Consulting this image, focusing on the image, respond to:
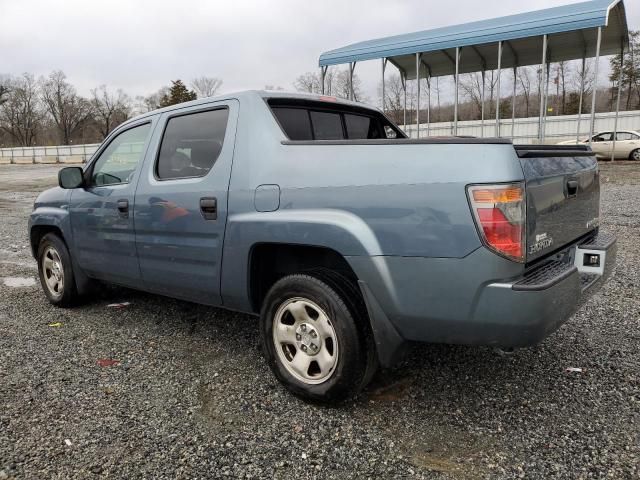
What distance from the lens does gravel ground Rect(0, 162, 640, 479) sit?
240 cm

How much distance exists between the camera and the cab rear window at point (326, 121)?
340 centimetres

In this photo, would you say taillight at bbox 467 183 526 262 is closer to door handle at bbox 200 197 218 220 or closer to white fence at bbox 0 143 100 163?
door handle at bbox 200 197 218 220

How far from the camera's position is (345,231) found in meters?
2.60

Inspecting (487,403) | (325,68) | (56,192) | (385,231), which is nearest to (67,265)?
(56,192)

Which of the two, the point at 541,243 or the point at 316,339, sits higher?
the point at 541,243

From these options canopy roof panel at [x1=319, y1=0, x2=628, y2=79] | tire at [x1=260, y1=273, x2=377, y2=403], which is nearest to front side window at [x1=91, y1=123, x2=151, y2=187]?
tire at [x1=260, y1=273, x2=377, y2=403]

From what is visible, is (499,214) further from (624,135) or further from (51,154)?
(51,154)

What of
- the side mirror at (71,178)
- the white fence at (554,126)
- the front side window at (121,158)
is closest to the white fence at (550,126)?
the white fence at (554,126)

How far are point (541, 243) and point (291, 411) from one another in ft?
5.32

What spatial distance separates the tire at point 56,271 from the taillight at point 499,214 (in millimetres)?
3870

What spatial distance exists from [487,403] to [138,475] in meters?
1.90

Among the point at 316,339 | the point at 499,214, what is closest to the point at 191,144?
the point at 316,339

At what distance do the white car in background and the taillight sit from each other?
2072 cm

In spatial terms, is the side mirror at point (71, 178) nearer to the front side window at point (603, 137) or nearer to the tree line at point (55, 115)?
the front side window at point (603, 137)
